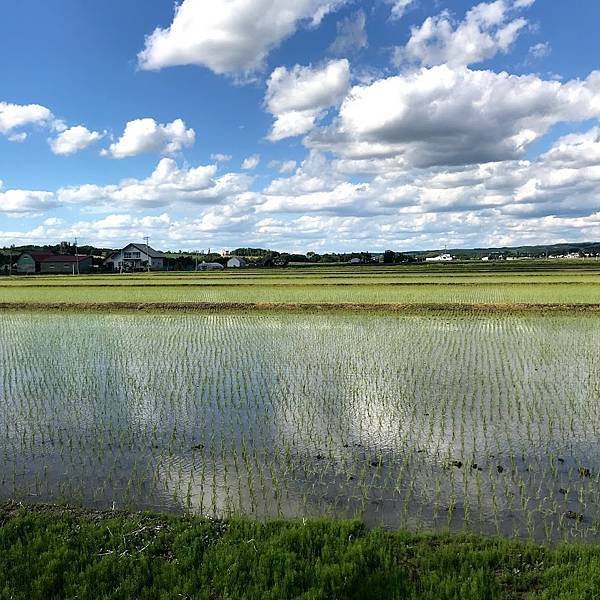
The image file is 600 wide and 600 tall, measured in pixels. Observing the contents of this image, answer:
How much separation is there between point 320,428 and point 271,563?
13.4ft

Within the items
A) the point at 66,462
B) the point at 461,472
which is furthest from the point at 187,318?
the point at 461,472

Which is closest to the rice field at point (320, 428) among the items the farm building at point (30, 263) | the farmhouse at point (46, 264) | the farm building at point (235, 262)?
the farmhouse at point (46, 264)

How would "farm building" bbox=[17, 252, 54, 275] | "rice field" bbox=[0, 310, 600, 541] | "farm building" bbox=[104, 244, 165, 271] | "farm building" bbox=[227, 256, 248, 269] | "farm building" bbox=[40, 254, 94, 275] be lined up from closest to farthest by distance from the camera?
1. "rice field" bbox=[0, 310, 600, 541]
2. "farm building" bbox=[40, 254, 94, 275]
3. "farm building" bbox=[17, 252, 54, 275]
4. "farm building" bbox=[104, 244, 165, 271]
5. "farm building" bbox=[227, 256, 248, 269]

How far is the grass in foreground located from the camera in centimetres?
412

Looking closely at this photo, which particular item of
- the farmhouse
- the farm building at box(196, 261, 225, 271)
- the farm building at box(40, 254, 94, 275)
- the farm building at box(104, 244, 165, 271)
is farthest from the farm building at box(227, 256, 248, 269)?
the farm building at box(40, 254, 94, 275)

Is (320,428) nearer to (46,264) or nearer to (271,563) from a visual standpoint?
(271,563)

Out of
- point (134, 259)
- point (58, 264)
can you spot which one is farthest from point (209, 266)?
point (58, 264)

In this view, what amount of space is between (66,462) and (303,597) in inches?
178

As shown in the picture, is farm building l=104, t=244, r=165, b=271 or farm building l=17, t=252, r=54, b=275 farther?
farm building l=104, t=244, r=165, b=271

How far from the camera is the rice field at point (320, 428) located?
590 centimetres

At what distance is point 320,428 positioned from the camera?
8492 mm

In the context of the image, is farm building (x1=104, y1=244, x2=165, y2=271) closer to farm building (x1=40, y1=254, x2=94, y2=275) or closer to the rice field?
farm building (x1=40, y1=254, x2=94, y2=275)

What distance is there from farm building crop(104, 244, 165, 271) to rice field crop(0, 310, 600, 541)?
282ft

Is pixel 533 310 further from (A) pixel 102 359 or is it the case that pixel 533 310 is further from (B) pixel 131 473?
(B) pixel 131 473
